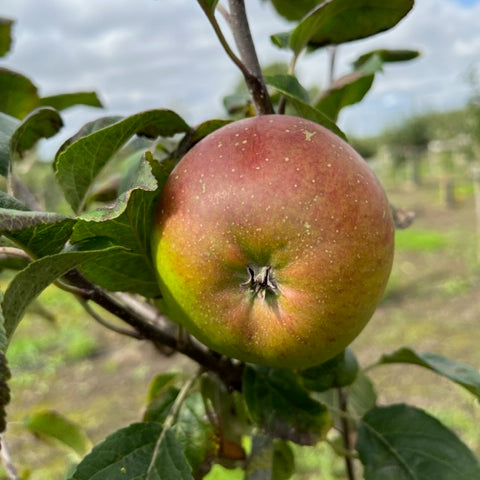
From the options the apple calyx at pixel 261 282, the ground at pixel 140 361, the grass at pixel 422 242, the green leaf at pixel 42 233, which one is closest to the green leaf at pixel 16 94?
the green leaf at pixel 42 233

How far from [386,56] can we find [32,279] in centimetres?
61

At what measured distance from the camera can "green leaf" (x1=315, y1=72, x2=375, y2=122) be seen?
0.70 meters

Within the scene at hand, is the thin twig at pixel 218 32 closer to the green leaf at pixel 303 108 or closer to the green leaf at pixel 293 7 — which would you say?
the green leaf at pixel 303 108

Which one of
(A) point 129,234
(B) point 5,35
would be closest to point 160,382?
(A) point 129,234

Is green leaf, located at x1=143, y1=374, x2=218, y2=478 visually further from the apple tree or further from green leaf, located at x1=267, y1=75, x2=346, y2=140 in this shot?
green leaf, located at x1=267, y1=75, x2=346, y2=140

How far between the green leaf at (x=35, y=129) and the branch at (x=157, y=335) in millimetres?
147

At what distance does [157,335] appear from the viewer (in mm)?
589

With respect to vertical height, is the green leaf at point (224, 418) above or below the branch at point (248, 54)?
below

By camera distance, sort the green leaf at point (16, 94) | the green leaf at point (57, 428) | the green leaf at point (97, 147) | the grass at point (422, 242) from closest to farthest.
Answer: the green leaf at point (97, 147)
the green leaf at point (16, 94)
the green leaf at point (57, 428)
the grass at point (422, 242)

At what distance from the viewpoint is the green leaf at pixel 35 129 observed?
58cm

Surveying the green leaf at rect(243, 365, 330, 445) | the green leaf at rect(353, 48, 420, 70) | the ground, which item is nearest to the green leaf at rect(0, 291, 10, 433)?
the green leaf at rect(243, 365, 330, 445)

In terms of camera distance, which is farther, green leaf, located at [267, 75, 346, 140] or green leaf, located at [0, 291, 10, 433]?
green leaf, located at [267, 75, 346, 140]

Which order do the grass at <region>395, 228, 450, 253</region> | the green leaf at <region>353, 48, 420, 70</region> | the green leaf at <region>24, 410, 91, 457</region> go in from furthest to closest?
the grass at <region>395, 228, 450, 253</region> → the green leaf at <region>24, 410, 91, 457</region> → the green leaf at <region>353, 48, 420, 70</region>

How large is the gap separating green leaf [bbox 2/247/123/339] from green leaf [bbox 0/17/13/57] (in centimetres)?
45
